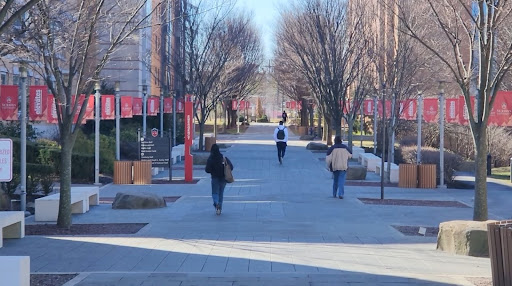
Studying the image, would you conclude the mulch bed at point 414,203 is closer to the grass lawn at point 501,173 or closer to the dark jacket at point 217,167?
the dark jacket at point 217,167

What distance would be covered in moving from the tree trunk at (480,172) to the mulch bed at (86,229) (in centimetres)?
622

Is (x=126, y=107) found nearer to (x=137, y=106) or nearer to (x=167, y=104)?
(x=137, y=106)

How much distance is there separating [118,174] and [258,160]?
38.5ft

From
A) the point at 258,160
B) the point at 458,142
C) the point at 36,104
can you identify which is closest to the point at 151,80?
the point at 258,160

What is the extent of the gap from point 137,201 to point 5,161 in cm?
725

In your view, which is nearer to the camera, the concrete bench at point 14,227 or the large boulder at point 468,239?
the large boulder at point 468,239

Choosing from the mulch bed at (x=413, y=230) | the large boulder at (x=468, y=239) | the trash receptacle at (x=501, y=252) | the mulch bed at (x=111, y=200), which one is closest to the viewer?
the trash receptacle at (x=501, y=252)

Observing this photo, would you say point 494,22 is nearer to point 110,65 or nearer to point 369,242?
point 369,242

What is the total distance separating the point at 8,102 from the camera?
19.2 metres

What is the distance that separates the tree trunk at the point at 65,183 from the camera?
47.2 feet

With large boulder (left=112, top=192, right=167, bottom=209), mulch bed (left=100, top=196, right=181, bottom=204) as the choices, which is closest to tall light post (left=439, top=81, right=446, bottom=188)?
mulch bed (left=100, top=196, right=181, bottom=204)

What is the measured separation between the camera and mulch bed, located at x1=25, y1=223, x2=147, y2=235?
47.0 ft

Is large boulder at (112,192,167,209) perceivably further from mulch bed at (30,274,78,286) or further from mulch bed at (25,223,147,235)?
mulch bed at (30,274,78,286)

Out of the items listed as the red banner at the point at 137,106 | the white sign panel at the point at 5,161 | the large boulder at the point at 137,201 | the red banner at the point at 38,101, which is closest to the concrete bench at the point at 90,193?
the large boulder at the point at 137,201
